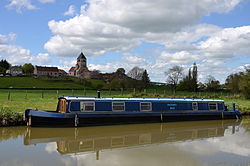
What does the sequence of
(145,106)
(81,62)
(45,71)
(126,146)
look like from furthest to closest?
(81,62) < (45,71) < (145,106) < (126,146)

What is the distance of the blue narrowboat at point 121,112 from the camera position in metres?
13.6

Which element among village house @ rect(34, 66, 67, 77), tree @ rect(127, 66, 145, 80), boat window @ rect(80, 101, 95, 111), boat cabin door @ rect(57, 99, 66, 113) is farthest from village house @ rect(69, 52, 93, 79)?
boat window @ rect(80, 101, 95, 111)

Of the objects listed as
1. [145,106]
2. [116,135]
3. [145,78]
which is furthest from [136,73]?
[116,135]

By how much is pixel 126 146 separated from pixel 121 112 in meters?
4.58

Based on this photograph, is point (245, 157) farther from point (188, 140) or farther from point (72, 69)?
point (72, 69)

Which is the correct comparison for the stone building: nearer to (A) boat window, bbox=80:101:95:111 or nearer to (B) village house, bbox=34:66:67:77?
(B) village house, bbox=34:66:67:77

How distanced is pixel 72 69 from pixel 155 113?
10648 cm

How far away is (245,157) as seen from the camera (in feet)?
31.2

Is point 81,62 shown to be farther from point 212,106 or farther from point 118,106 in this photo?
point 118,106

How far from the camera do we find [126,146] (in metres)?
10.9

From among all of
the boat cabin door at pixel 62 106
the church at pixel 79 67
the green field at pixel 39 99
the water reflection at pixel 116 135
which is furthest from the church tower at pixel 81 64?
the water reflection at pixel 116 135

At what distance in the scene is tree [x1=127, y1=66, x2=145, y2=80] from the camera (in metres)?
58.7

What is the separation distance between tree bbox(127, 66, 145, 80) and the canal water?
1700 inches

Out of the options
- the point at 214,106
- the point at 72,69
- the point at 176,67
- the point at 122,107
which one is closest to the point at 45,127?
the point at 122,107
